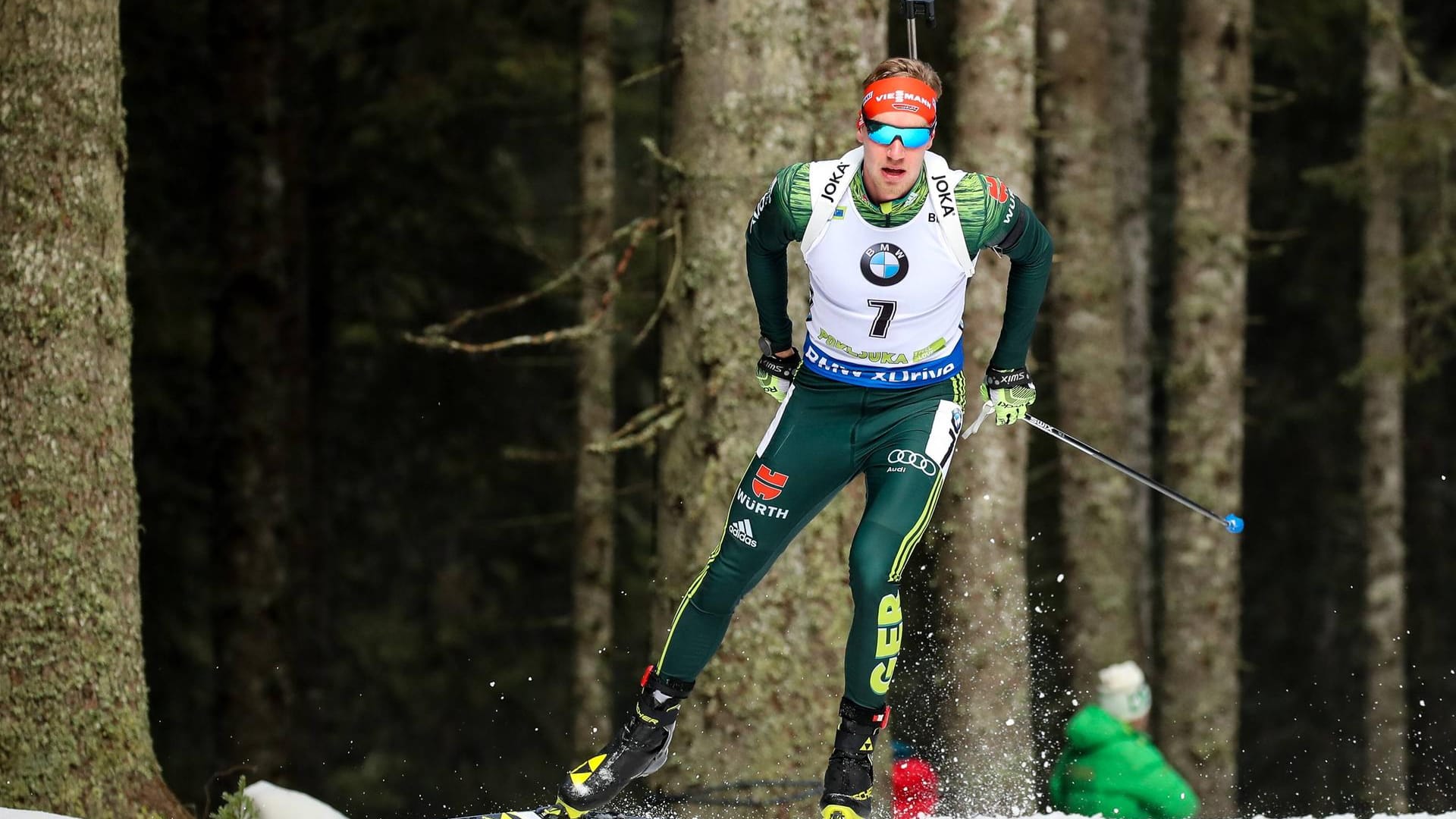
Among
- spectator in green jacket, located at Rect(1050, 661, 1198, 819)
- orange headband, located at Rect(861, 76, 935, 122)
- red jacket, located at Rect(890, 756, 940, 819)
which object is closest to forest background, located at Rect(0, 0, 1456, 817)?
red jacket, located at Rect(890, 756, 940, 819)

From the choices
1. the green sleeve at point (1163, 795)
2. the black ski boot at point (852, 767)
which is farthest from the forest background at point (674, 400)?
the black ski boot at point (852, 767)

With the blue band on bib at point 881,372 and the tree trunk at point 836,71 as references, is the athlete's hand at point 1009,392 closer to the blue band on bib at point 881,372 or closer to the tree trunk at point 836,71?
the blue band on bib at point 881,372

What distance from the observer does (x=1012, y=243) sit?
5.96m

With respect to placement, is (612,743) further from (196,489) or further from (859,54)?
(196,489)

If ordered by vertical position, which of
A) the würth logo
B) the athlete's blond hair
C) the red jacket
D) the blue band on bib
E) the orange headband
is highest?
the athlete's blond hair

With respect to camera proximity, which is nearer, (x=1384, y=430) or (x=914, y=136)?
(x=914, y=136)

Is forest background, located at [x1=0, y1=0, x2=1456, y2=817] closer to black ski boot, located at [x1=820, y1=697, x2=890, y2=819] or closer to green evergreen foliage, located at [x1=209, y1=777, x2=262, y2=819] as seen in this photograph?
green evergreen foliage, located at [x1=209, y1=777, x2=262, y2=819]

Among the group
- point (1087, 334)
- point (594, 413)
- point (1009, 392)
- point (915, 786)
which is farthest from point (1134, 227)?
point (1009, 392)

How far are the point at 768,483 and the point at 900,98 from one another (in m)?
1.47

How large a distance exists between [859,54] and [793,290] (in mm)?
1220

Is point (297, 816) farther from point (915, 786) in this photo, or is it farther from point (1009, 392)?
point (915, 786)

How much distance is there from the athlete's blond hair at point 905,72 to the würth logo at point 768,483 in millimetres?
1434

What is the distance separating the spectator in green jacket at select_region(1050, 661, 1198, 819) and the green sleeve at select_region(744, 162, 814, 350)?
2.84m

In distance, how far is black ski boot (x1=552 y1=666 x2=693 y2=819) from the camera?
6043mm
